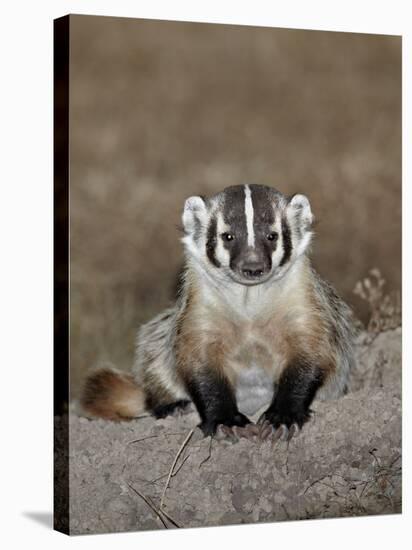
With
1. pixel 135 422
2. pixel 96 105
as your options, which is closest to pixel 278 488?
pixel 135 422

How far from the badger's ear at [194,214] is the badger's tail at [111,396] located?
0.74 meters

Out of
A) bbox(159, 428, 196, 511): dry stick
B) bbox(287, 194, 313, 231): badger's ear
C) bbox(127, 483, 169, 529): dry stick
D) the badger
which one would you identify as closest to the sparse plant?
the badger

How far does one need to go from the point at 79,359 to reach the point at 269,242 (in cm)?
99

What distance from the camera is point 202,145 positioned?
6.27m

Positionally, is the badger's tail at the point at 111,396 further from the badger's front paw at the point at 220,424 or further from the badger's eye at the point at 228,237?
the badger's eye at the point at 228,237

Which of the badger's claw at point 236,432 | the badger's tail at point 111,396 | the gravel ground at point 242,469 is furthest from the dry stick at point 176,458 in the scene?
the badger's tail at point 111,396

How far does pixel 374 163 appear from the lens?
665cm

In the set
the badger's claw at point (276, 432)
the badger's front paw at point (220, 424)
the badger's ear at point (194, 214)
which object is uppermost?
the badger's ear at point (194, 214)

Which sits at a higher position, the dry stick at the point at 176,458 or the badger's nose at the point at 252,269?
the badger's nose at the point at 252,269

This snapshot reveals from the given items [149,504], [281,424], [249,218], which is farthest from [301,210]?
[149,504]

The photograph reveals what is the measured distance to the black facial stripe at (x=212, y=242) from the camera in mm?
6125

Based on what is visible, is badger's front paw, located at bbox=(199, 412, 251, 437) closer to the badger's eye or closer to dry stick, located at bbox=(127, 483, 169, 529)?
dry stick, located at bbox=(127, 483, 169, 529)

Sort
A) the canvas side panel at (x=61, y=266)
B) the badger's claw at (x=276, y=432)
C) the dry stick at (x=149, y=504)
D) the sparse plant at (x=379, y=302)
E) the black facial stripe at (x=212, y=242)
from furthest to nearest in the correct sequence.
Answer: the sparse plant at (x=379, y=302) < the badger's claw at (x=276, y=432) < the black facial stripe at (x=212, y=242) < the dry stick at (x=149, y=504) < the canvas side panel at (x=61, y=266)

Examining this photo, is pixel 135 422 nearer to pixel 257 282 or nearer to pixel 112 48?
pixel 257 282
